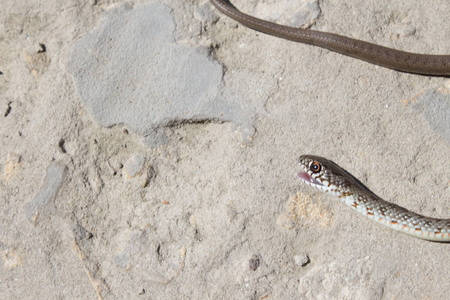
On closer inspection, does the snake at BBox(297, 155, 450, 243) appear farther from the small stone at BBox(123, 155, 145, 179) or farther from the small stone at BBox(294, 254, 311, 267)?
the small stone at BBox(123, 155, 145, 179)

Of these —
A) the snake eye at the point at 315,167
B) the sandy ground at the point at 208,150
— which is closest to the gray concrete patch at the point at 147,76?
the sandy ground at the point at 208,150

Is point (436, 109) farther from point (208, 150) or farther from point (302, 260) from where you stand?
point (208, 150)

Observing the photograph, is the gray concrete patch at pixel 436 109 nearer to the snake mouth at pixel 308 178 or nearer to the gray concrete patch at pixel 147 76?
the snake mouth at pixel 308 178

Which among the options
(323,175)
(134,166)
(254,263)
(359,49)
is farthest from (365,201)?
(134,166)

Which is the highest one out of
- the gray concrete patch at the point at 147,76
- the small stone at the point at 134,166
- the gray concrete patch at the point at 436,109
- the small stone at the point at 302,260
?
the gray concrete patch at the point at 147,76

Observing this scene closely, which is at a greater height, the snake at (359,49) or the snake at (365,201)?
the snake at (359,49)

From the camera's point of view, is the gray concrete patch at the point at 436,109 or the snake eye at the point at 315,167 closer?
the snake eye at the point at 315,167

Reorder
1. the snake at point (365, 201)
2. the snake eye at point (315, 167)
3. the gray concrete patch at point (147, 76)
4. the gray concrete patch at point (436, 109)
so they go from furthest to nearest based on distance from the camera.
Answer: the gray concrete patch at point (147, 76) → the gray concrete patch at point (436, 109) → the snake eye at point (315, 167) → the snake at point (365, 201)
